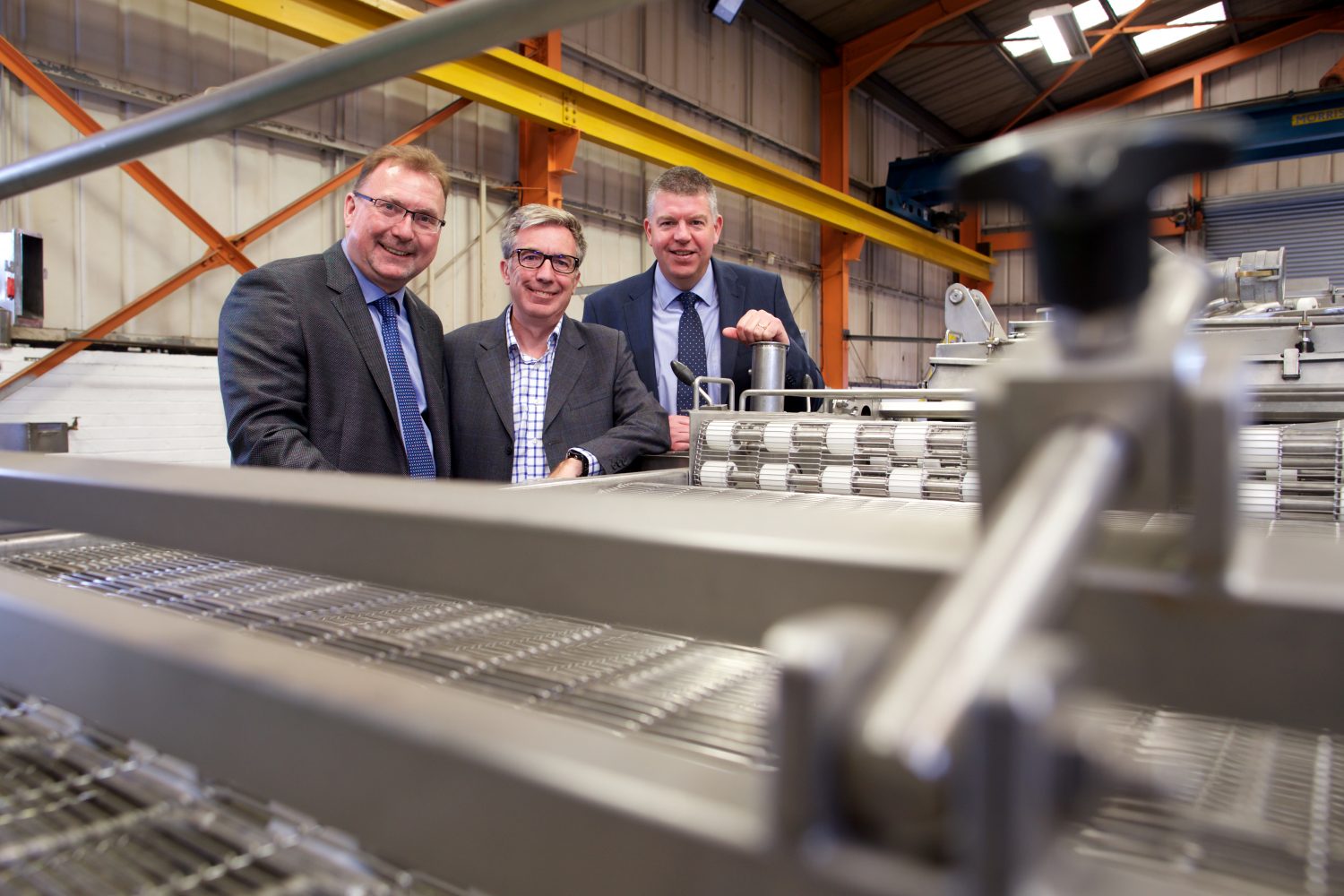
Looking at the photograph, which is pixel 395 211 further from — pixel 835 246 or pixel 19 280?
pixel 835 246

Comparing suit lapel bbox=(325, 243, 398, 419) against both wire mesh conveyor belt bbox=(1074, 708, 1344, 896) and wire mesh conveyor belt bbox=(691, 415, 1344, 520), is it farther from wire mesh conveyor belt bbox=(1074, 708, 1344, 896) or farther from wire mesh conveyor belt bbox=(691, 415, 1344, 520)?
wire mesh conveyor belt bbox=(1074, 708, 1344, 896)

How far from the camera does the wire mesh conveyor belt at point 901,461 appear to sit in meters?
1.26

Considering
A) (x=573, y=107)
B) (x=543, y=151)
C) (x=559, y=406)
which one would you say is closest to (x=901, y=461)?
(x=559, y=406)

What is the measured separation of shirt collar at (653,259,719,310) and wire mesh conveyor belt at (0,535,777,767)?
2.07 meters

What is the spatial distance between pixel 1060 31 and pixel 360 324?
7509 millimetres

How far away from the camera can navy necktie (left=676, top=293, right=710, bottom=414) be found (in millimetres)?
2863

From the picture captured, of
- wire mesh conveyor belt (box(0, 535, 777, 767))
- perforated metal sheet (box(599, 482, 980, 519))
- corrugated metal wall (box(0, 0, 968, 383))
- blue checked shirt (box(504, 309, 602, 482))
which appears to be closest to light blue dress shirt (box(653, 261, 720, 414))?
blue checked shirt (box(504, 309, 602, 482))

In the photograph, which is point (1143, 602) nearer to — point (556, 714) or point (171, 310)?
point (556, 714)

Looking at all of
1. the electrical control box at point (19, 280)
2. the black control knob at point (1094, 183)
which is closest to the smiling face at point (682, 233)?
the electrical control box at point (19, 280)

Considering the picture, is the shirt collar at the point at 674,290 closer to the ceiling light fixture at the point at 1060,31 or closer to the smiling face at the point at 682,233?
the smiling face at the point at 682,233

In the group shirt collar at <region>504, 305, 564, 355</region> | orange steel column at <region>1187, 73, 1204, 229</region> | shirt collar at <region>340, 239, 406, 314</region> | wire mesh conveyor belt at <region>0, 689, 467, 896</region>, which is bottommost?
wire mesh conveyor belt at <region>0, 689, 467, 896</region>

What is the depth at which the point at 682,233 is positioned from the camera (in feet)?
9.01

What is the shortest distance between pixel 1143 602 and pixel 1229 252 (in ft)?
41.4

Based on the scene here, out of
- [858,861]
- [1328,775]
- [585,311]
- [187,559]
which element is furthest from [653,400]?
[858,861]
